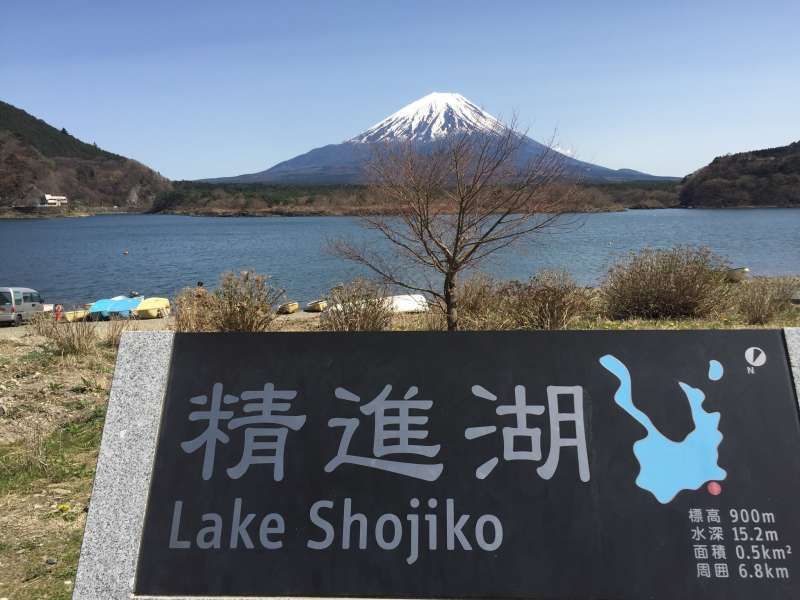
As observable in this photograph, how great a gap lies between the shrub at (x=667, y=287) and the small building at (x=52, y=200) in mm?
110991

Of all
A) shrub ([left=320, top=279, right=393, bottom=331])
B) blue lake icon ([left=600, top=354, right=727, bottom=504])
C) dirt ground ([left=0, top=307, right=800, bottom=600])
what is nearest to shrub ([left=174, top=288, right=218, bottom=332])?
dirt ground ([left=0, top=307, right=800, bottom=600])

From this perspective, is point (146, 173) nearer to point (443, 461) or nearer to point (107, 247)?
point (107, 247)

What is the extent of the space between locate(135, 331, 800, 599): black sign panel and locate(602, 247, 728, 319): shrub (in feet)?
23.2

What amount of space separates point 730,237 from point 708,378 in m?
44.7

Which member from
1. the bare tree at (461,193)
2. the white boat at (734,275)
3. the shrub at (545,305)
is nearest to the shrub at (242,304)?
the bare tree at (461,193)

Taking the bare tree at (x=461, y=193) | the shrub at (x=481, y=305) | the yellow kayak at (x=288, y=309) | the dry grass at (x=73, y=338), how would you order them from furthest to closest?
the yellow kayak at (x=288, y=309), the shrub at (x=481, y=305), the dry grass at (x=73, y=338), the bare tree at (x=461, y=193)

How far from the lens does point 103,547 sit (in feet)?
9.18

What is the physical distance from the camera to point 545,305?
8.36 metres

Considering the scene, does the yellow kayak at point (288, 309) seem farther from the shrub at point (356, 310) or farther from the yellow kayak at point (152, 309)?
the shrub at point (356, 310)

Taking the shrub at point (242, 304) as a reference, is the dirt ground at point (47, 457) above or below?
below

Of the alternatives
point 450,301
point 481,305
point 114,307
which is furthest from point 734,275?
point 114,307

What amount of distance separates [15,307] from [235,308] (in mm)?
12797

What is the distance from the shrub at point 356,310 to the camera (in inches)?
313

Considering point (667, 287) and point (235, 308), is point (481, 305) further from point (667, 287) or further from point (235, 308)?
point (235, 308)
